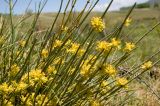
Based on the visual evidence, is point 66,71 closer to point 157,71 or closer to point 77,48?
point 77,48

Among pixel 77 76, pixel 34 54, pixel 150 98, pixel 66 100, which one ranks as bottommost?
pixel 66 100

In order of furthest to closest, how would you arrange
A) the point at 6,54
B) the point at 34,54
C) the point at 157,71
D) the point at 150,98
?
1. the point at 157,71
2. the point at 150,98
3. the point at 34,54
4. the point at 6,54

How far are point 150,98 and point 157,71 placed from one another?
1040mm

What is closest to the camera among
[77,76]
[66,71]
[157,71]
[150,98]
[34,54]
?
[66,71]

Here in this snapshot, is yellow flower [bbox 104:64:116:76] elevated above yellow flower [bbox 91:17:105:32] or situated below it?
below

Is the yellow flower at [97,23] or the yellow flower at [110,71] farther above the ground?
the yellow flower at [97,23]

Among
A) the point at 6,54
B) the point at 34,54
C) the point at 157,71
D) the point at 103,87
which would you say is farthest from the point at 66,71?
the point at 157,71

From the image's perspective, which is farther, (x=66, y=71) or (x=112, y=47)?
(x=66, y=71)

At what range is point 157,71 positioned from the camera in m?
4.23

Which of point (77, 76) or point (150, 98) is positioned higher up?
point (150, 98)

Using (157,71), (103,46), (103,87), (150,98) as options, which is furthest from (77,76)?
(157,71)

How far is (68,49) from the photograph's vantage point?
2.03 metres

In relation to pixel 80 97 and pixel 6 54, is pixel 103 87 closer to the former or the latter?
pixel 80 97

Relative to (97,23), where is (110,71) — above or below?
below
